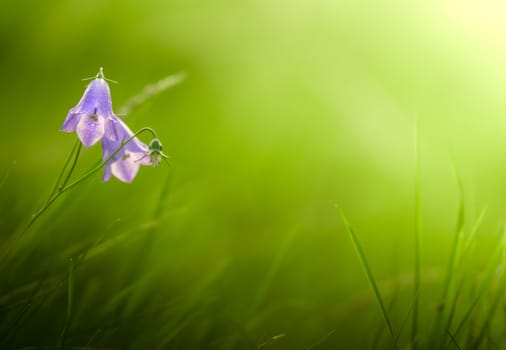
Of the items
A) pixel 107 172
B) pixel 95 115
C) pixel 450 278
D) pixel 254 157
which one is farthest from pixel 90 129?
pixel 254 157

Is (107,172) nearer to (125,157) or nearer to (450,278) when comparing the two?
(125,157)

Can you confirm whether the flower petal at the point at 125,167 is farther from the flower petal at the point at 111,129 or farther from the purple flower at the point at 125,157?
the flower petal at the point at 111,129

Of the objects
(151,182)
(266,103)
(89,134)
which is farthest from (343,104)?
(89,134)

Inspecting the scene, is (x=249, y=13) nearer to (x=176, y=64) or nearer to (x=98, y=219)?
(x=176, y=64)

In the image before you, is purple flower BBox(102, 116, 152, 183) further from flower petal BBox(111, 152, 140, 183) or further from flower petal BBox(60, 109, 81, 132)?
flower petal BBox(60, 109, 81, 132)

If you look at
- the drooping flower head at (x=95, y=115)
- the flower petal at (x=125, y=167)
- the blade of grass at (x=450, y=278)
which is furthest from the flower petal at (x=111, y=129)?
the blade of grass at (x=450, y=278)
